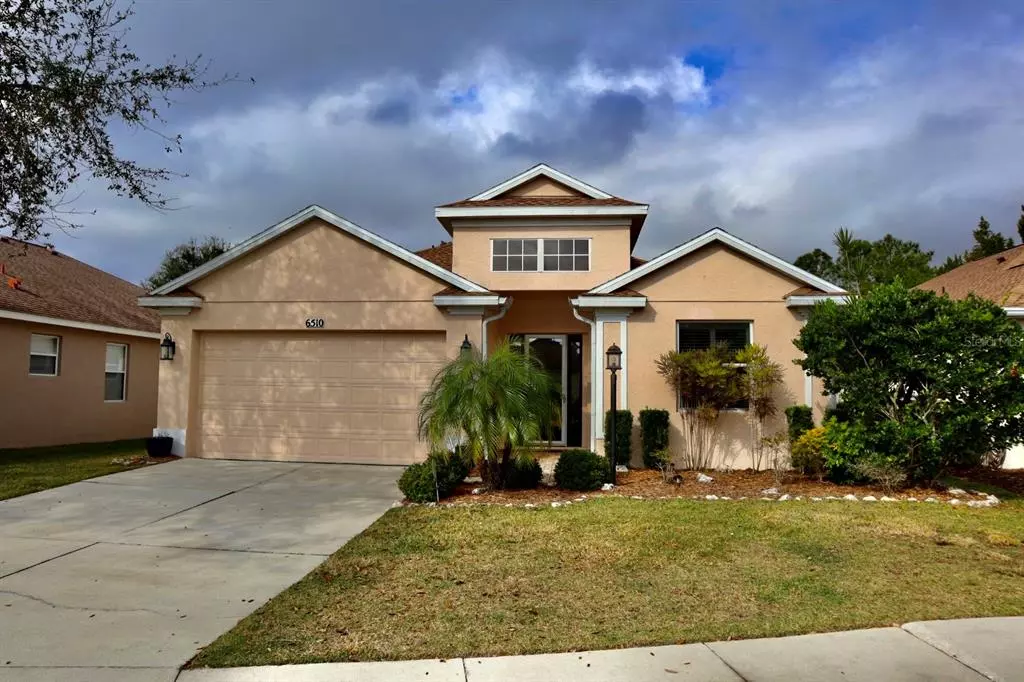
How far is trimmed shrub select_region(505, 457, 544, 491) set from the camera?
31.7ft

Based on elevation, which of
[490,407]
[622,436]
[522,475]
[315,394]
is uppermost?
[315,394]

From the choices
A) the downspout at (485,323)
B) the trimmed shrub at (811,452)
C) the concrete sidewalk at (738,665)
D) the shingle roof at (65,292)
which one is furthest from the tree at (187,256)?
the concrete sidewalk at (738,665)

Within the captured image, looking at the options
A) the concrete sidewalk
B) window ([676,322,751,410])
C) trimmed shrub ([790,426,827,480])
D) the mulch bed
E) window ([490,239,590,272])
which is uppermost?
window ([490,239,590,272])

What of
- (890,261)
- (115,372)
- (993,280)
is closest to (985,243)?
(890,261)

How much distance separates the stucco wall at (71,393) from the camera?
14711 millimetres

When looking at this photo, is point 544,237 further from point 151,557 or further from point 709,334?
point 151,557

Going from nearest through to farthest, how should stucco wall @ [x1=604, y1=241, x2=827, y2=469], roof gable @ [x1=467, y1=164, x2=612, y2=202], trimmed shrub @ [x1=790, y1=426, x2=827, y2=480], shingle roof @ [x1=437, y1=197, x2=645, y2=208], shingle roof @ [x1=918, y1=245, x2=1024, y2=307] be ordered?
trimmed shrub @ [x1=790, y1=426, x2=827, y2=480], stucco wall @ [x1=604, y1=241, x2=827, y2=469], shingle roof @ [x1=918, y1=245, x2=1024, y2=307], shingle roof @ [x1=437, y1=197, x2=645, y2=208], roof gable @ [x1=467, y1=164, x2=612, y2=202]

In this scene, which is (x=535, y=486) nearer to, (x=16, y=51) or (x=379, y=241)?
(x=379, y=241)

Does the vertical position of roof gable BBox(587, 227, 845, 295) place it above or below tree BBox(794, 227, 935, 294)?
below

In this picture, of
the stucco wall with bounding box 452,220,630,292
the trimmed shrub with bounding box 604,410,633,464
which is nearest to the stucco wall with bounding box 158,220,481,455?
the stucco wall with bounding box 452,220,630,292

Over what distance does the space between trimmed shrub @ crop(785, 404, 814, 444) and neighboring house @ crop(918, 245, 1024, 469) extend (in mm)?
3285

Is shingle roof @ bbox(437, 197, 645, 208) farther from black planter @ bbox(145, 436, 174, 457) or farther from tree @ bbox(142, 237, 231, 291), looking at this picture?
tree @ bbox(142, 237, 231, 291)

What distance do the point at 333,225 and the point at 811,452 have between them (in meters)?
9.32

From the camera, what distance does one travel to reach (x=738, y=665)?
411cm
